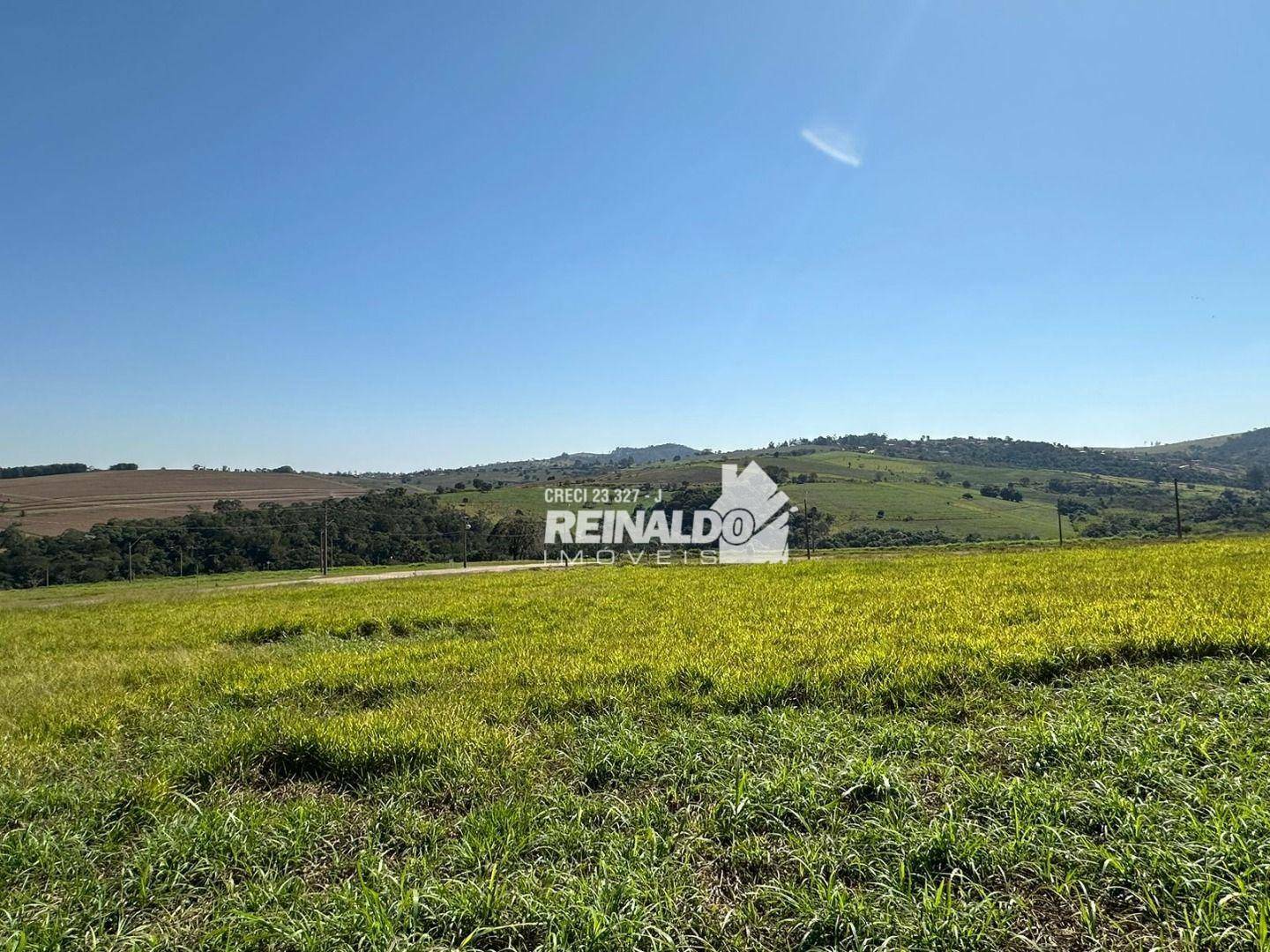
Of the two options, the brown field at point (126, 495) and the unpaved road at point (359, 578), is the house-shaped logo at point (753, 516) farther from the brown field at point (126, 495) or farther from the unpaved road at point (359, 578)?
the brown field at point (126, 495)

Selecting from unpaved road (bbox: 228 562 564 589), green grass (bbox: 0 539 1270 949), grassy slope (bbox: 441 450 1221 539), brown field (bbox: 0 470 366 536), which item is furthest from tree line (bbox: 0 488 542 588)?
green grass (bbox: 0 539 1270 949)

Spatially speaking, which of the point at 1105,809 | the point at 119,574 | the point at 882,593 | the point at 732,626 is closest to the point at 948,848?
the point at 1105,809

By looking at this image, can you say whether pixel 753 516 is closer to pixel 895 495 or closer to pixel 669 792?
pixel 669 792

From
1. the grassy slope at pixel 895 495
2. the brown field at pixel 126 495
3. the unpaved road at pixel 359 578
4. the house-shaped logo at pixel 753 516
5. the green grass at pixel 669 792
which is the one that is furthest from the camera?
the grassy slope at pixel 895 495

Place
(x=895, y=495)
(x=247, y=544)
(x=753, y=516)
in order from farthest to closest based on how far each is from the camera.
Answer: (x=895, y=495)
(x=247, y=544)
(x=753, y=516)

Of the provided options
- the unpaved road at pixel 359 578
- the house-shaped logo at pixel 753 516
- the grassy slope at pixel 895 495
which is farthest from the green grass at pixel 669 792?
the grassy slope at pixel 895 495

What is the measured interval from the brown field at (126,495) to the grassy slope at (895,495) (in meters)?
31.9

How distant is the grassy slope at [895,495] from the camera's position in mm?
88812

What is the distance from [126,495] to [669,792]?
113 m

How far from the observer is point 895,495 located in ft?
349

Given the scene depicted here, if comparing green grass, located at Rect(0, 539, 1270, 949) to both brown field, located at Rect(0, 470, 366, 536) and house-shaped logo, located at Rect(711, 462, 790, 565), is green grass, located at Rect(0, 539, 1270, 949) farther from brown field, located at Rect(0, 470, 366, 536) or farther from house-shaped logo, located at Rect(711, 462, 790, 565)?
brown field, located at Rect(0, 470, 366, 536)

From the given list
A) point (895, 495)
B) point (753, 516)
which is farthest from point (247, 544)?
point (895, 495)

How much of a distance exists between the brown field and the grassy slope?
105ft

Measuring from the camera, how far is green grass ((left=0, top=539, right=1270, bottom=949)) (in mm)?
2637
